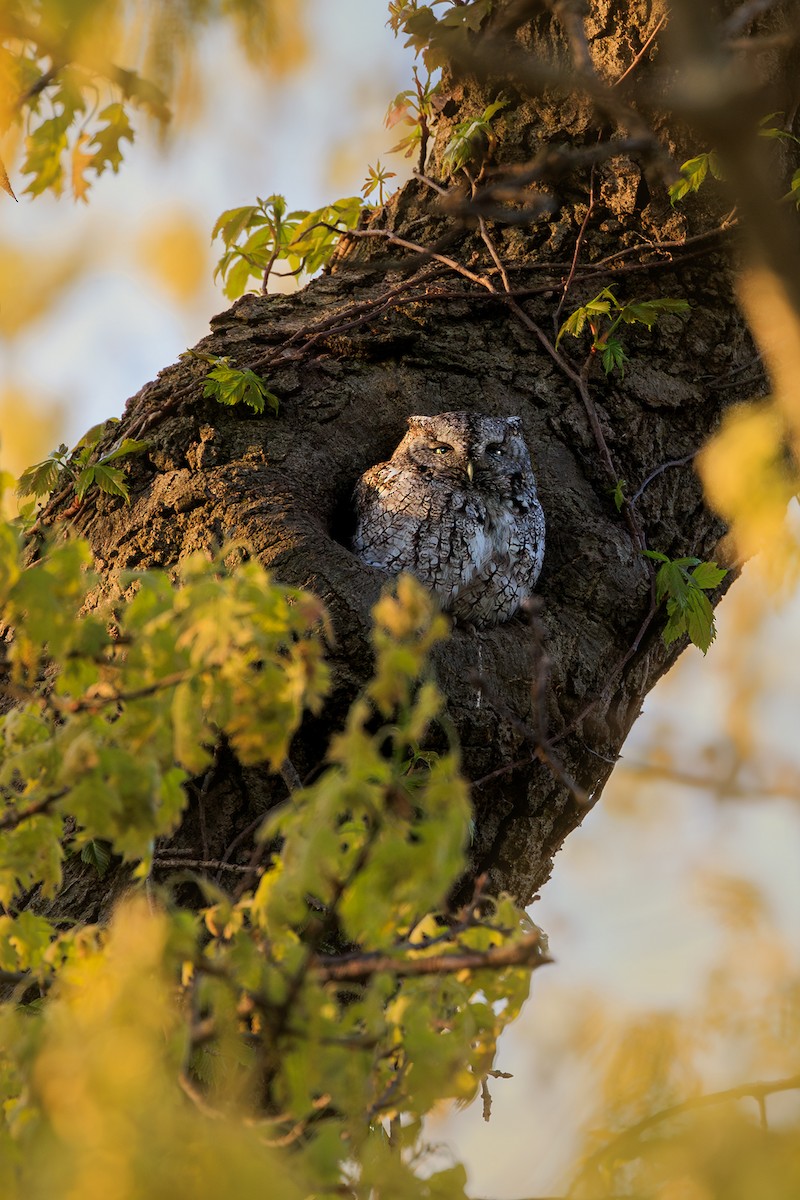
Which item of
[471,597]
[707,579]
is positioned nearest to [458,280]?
[471,597]

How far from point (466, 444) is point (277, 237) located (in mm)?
873

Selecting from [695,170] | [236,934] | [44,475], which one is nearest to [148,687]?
[236,934]

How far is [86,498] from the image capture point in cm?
288

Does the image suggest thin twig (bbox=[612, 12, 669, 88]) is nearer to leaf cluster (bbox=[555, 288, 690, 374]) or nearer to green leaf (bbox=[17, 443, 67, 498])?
leaf cluster (bbox=[555, 288, 690, 374])

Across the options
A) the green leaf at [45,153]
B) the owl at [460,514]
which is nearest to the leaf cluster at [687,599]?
the owl at [460,514]

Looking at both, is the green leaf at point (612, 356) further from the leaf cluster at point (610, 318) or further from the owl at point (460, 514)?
the owl at point (460, 514)

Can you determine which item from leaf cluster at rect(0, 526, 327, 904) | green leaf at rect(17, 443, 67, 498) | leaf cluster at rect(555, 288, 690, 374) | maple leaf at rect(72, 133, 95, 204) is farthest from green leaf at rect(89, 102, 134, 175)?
leaf cluster at rect(555, 288, 690, 374)

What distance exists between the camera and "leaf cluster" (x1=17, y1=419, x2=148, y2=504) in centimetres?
278

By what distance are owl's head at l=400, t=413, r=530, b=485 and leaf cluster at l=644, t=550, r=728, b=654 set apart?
64 cm

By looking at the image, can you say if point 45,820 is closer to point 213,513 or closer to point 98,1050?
point 98,1050

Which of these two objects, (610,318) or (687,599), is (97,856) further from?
(610,318)

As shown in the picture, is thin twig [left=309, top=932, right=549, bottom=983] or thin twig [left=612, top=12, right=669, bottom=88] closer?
thin twig [left=309, top=932, right=549, bottom=983]

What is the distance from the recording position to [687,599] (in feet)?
9.61

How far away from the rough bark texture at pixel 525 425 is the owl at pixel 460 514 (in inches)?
2.7
